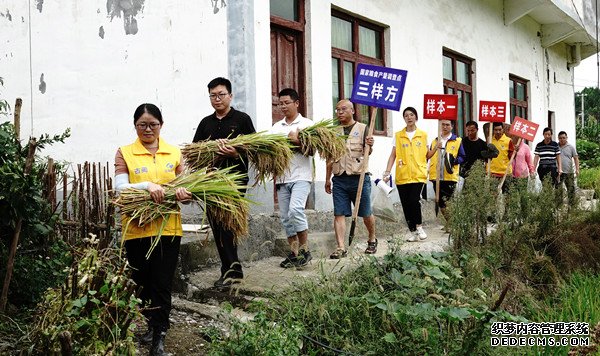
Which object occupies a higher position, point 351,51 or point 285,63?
point 351,51

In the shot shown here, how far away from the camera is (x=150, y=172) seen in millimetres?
3705

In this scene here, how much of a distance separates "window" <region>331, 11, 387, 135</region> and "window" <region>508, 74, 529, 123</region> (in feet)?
17.3

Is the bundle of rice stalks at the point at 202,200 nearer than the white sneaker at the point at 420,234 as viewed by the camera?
Yes

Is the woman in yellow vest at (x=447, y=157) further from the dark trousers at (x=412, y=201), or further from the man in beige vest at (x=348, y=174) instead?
the man in beige vest at (x=348, y=174)

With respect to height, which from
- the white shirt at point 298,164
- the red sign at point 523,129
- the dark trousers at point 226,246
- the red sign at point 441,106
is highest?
the red sign at point 441,106

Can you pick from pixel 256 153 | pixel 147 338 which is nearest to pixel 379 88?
pixel 256 153

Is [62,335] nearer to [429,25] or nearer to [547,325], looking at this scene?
[547,325]

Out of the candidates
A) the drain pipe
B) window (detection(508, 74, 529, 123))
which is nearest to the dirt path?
window (detection(508, 74, 529, 123))

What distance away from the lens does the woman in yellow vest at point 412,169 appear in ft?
22.7

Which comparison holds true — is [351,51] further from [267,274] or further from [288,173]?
[267,274]

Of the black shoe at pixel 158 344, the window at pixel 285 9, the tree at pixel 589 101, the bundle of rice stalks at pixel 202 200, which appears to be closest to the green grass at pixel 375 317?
the black shoe at pixel 158 344

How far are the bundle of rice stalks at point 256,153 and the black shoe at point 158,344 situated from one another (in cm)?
124

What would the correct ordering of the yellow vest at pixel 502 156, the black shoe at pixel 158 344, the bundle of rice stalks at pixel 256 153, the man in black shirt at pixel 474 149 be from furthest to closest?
the yellow vest at pixel 502 156 < the man in black shirt at pixel 474 149 < the bundle of rice stalks at pixel 256 153 < the black shoe at pixel 158 344

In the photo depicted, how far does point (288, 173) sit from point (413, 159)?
2.16m
